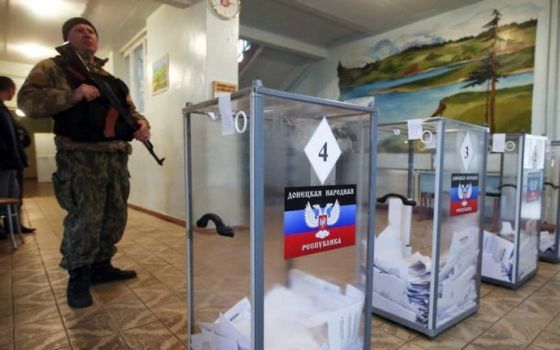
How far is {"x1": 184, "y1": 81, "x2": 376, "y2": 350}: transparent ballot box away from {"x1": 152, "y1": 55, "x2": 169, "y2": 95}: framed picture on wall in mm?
2908

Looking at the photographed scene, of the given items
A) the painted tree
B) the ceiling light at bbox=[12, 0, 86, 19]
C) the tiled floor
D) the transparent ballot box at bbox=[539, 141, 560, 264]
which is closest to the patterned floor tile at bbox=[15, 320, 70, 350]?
the tiled floor

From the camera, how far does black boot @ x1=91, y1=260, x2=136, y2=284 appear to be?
195 cm

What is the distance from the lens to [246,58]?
5477mm

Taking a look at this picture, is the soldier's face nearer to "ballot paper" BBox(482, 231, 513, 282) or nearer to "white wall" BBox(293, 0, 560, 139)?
"ballot paper" BBox(482, 231, 513, 282)

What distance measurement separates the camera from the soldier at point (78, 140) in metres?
1.56

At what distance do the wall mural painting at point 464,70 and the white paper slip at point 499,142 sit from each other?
1957mm

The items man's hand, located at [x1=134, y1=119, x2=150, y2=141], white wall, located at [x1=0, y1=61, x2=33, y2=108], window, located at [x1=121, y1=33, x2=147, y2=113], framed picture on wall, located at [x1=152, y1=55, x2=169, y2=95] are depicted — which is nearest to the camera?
man's hand, located at [x1=134, y1=119, x2=150, y2=141]

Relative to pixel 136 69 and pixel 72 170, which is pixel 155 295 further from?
pixel 136 69

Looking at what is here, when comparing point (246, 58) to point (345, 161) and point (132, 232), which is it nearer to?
point (132, 232)

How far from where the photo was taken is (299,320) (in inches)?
40.5

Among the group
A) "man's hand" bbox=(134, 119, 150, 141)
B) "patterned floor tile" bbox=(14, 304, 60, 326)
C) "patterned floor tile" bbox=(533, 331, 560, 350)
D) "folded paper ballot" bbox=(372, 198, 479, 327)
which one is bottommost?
"patterned floor tile" bbox=(533, 331, 560, 350)

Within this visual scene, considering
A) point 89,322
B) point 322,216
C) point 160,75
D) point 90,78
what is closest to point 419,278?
point 322,216

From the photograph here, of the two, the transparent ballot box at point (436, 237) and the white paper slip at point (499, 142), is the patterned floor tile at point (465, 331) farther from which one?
the white paper slip at point (499, 142)

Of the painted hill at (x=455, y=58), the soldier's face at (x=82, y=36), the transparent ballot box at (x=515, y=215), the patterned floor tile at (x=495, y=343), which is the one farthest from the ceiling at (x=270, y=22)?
the patterned floor tile at (x=495, y=343)
